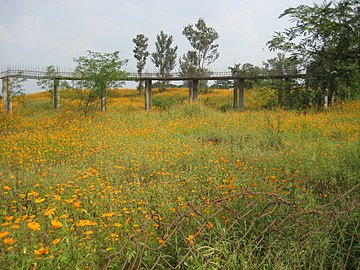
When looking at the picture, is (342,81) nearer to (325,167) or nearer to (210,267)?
(325,167)

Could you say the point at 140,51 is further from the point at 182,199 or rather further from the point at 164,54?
the point at 182,199

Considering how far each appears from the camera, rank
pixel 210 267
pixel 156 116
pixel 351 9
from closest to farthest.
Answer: pixel 210 267 → pixel 351 9 → pixel 156 116

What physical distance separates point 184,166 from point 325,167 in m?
2.48

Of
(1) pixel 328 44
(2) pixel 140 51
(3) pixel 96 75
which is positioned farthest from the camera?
(2) pixel 140 51

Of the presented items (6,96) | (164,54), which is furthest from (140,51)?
(6,96)

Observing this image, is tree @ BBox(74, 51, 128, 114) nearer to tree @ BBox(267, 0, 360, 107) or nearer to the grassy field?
the grassy field

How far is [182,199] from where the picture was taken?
362cm

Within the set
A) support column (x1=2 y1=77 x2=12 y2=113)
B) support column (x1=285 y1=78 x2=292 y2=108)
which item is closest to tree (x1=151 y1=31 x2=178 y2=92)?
support column (x1=2 y1=77 x2=12 y2=113)

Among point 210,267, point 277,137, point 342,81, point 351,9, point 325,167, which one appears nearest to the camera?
point 210,267

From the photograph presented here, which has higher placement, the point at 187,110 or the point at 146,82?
the point at 146,82

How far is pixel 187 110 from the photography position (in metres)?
15.2

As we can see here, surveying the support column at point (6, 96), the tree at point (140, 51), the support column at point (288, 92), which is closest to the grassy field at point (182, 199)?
the support column at point (288, 92)

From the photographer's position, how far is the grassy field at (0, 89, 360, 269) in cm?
210

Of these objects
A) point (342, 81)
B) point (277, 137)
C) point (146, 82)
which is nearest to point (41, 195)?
point (342, 81)
